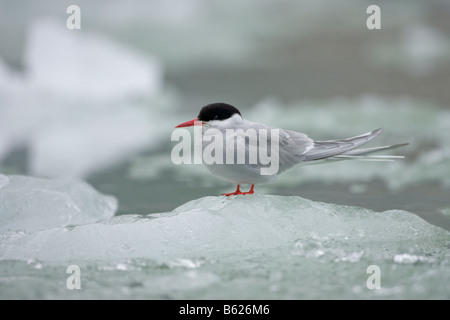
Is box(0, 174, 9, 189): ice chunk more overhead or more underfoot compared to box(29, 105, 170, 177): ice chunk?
more underfoot

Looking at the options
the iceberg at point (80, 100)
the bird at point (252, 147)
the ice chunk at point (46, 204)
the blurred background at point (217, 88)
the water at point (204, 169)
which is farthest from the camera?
the iceberg at point (80, 100)

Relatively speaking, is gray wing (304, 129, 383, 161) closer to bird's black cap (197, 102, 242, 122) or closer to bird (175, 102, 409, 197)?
bird (175, 102, 409, 197)

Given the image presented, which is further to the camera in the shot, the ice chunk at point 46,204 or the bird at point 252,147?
the ice chunk at point 46,204

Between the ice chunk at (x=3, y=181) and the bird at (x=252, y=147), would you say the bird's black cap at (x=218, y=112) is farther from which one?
the ice chunk at (x=3, y=181)

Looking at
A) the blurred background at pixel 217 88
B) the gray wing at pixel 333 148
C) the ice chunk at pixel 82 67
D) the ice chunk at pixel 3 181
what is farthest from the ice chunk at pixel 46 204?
the ice chunk at pixel 82 67

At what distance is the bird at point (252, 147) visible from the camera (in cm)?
261

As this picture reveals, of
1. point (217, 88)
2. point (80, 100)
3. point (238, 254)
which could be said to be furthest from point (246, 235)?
point (217, 88)

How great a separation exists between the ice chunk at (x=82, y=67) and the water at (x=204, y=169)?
0.01m

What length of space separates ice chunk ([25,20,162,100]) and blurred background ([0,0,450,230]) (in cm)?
1

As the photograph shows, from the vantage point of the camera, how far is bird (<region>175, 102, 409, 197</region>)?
261cm

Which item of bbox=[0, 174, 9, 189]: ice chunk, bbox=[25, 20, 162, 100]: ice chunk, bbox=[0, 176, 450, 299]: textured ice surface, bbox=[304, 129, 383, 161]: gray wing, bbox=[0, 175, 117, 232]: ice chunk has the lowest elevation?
bbox=[0, 176, 450, 299]: textured ice surface

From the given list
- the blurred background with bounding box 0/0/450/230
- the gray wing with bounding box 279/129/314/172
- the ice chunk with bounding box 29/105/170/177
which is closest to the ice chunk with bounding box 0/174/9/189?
the blurred background with bounding box 0/0/450/230

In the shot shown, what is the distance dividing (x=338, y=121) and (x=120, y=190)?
2090 millimetres
